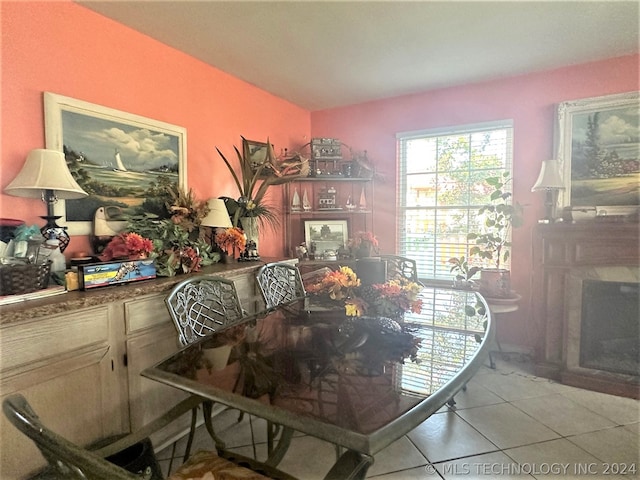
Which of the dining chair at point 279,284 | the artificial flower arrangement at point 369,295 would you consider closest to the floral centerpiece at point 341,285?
the artificial flower arrangement at point 369,295

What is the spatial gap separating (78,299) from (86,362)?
30cm

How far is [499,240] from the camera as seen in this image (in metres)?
3.20

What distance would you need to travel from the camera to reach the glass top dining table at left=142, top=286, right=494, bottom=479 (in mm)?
962

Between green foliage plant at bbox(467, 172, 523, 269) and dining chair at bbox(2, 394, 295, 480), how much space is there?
2776mm

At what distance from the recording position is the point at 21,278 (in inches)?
58.7

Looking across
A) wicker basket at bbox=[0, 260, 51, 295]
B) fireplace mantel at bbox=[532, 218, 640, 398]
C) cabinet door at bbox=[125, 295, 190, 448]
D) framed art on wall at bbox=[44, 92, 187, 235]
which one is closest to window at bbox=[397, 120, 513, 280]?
fireplace mantel at bbox=[532, 218, 640, 398]

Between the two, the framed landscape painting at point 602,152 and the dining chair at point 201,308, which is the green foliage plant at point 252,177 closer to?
the dining chair at point 201,308

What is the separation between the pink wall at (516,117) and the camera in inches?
116

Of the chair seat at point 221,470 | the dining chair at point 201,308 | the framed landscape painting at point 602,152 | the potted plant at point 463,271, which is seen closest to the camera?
the chair seat at point 221,470

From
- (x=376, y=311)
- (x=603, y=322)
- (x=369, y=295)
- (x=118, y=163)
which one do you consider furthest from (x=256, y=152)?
(x=603, y=322)

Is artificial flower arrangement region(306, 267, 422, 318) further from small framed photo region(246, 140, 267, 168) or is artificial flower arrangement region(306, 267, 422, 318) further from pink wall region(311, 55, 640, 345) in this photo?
pink wall region(311, 55, 640, 345)

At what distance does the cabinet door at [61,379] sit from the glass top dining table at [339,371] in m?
0.54

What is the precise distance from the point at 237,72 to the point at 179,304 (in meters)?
2.25

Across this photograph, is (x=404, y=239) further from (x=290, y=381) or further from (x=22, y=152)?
(x=22, y=152)
